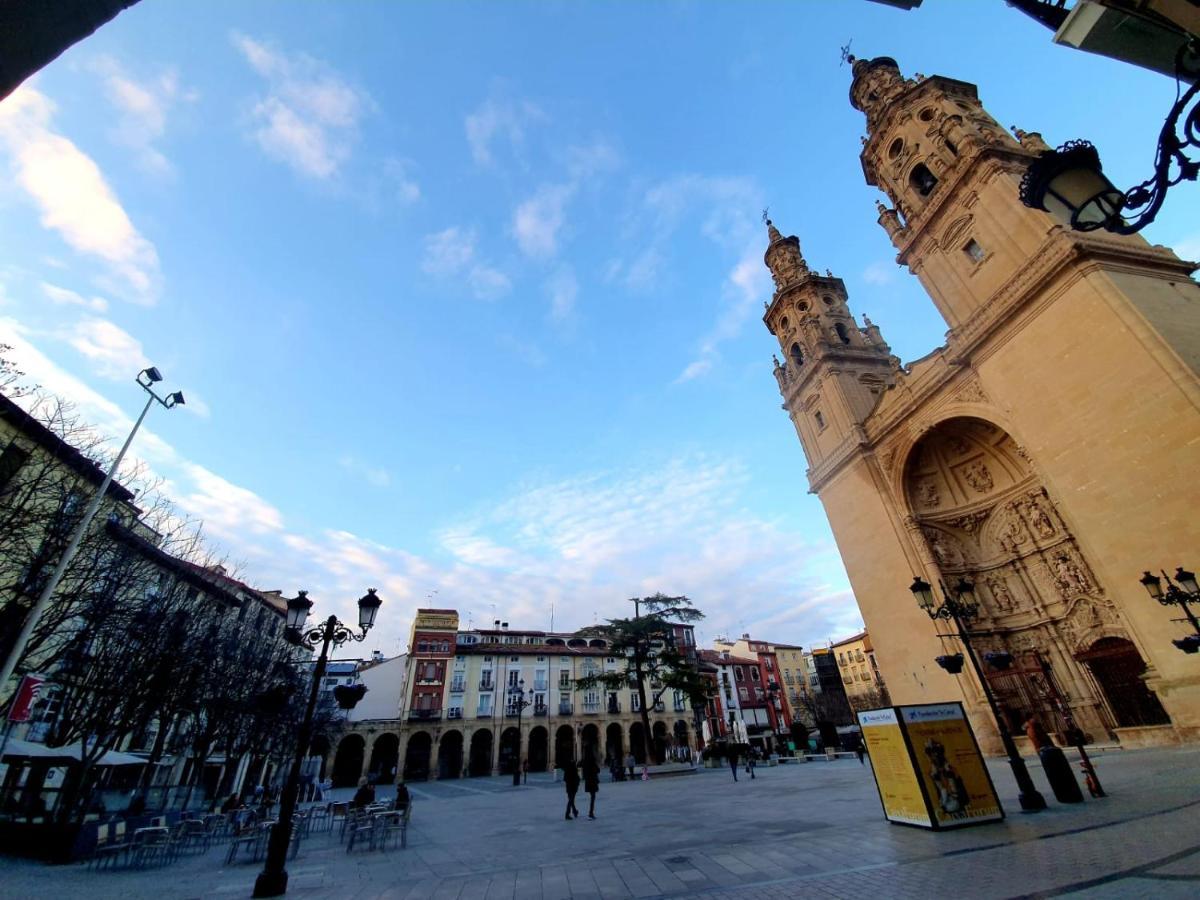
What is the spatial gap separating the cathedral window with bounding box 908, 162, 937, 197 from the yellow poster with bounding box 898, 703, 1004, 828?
90.7 ft

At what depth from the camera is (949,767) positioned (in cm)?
740

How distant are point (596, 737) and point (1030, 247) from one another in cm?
4889

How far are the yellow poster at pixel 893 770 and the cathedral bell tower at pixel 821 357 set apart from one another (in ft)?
68.1

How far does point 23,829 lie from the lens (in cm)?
1068

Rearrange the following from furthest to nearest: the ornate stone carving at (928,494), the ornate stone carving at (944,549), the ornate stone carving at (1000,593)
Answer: the ornate stone carving at (928,494), the ornate stone carving at (944,549), the ornate stone carving at (1000,593)

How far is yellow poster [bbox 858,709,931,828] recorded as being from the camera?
24.1 ft

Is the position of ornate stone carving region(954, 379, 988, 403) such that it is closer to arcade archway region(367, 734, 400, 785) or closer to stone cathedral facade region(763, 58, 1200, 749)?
stone cathedral facade region(763, 58, 1200, 749)

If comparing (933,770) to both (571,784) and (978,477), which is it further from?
(978,477)

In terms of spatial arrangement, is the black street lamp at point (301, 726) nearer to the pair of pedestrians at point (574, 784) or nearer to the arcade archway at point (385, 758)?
the pair of pedestrians at point (574, 784)

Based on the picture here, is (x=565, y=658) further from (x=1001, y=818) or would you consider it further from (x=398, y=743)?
(x=1001, y=818)

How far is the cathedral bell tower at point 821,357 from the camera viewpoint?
2847 centimetres

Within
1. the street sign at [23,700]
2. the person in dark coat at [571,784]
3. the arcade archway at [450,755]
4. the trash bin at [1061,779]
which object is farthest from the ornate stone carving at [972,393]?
the arcade archway at [450,755]

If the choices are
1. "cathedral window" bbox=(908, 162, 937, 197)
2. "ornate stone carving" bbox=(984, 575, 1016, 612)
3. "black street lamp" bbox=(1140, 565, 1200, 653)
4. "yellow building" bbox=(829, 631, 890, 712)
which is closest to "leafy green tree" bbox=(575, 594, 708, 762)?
"ornate stone carving" bbox=(984, 575, 1016, 612)

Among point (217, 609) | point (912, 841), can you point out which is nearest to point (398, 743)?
point (217, 609)
